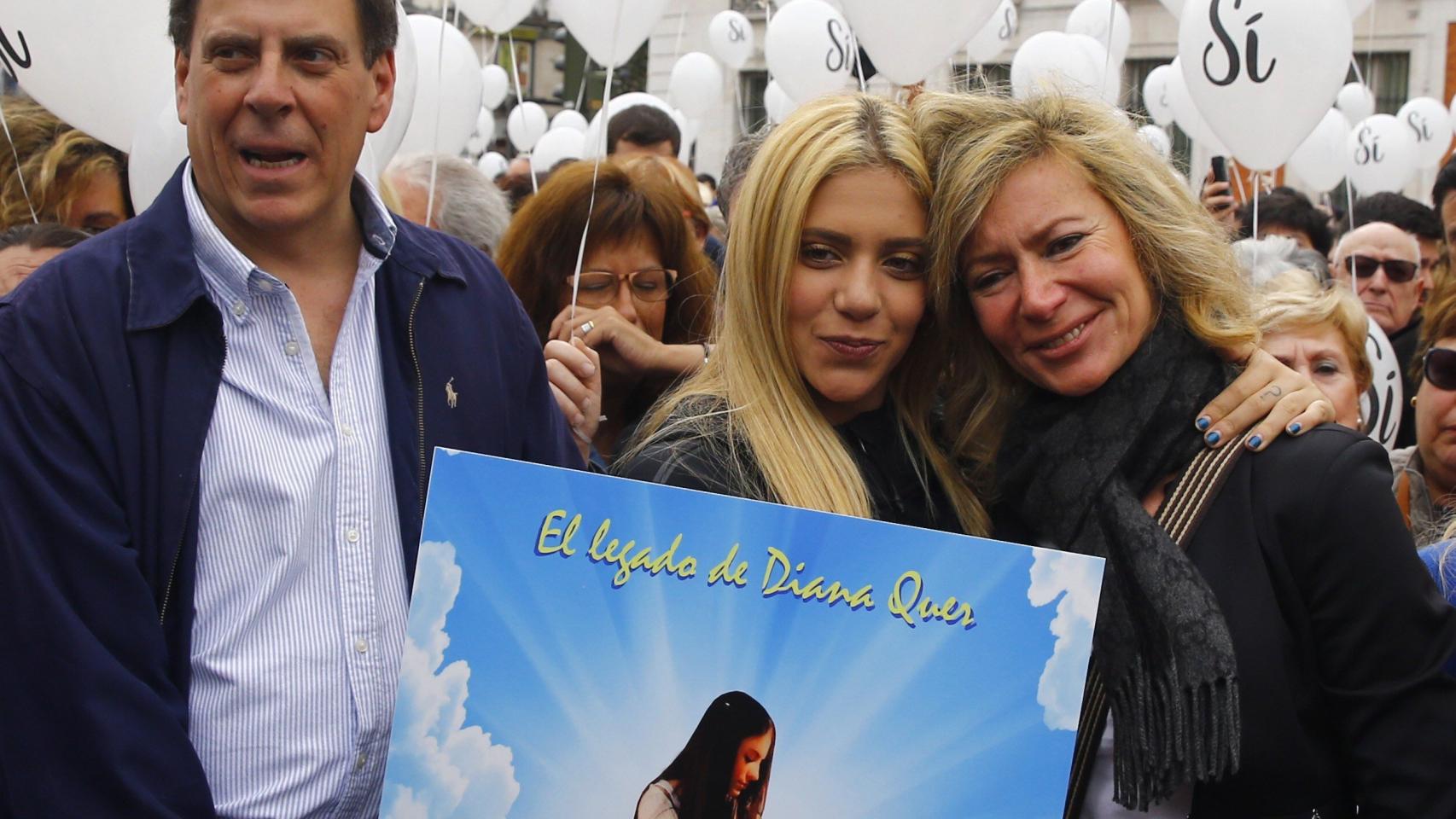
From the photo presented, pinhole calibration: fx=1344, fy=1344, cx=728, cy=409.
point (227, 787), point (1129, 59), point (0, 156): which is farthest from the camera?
point (1129, 59)

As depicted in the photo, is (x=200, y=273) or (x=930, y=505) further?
(x=930, y=505)

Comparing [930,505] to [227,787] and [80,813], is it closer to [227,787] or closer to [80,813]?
[227,787]

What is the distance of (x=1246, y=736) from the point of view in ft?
5.65

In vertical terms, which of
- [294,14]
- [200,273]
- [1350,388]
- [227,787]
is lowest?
[1350,388]

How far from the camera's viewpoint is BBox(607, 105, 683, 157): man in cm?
619

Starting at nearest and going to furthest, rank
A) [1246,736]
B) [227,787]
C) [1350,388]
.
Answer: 1. [227,787]
2. [1246,736]
3. [1350,388]

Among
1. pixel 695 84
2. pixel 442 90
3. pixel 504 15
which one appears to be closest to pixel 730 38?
pixel 695 84

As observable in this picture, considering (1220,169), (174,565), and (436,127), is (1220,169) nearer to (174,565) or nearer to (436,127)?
(436,127)

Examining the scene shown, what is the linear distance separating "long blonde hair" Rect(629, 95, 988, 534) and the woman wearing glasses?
3.35 feet

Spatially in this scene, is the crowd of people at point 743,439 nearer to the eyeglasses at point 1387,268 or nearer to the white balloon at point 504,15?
the eyeglasses at point 1387,268

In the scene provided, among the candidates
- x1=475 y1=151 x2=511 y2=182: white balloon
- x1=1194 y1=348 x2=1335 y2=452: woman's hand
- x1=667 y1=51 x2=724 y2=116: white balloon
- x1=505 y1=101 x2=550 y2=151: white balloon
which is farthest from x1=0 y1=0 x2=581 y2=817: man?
x1=505 y1=101 x2=550 y2=151: white balloon

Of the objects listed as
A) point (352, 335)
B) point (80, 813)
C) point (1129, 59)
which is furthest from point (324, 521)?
point (1129, 59)

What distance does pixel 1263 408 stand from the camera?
183cm

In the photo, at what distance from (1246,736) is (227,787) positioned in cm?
127
